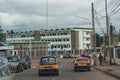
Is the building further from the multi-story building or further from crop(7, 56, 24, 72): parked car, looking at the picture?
crop(7, 56, 24, 72): parked car

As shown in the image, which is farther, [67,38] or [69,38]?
[67,38]

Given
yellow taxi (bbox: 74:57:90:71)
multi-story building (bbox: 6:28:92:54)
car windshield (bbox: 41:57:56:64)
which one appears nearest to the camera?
car windshield (bbox: 41:57:56:64)

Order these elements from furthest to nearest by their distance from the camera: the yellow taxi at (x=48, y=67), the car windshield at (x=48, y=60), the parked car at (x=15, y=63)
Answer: the parked car at (x=15, y=63), the car windshield at (x=48, y=60), the yellow taxi at (x=48, y=67)

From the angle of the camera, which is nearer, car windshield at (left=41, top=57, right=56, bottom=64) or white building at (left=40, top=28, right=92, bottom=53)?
car windshield at (left=41, top=57, right=56, bottom=64)

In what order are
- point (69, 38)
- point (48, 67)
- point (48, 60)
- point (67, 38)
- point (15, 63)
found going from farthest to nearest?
point (67, 38), point (69, 38), point (15, 63), point (48, 60), point (48, 67)

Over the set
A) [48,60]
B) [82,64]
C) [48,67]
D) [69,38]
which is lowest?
[82,64]

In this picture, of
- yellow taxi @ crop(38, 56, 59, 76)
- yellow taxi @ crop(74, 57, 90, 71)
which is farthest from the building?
yellow taxi @ crop(38, 56, 59, 76)

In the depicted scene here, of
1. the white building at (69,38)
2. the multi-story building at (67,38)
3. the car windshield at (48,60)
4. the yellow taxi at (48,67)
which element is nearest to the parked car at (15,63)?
the car windshield at (48,60)

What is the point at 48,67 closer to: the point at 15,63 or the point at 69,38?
the point at 15,63

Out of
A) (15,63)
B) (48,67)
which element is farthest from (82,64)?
(48,67)

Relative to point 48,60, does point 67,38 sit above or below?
above

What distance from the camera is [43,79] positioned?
95.6 ft

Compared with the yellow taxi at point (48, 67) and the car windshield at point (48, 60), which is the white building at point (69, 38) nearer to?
the car windshield at point (48, 60)

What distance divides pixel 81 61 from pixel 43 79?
13.5 meters
